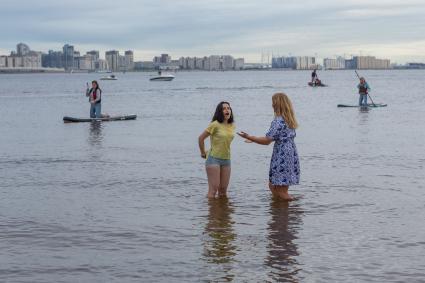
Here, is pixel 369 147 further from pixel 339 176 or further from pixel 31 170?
pixel 31 170

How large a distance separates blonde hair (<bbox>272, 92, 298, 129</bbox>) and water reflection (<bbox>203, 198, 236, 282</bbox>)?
1604 millimetres

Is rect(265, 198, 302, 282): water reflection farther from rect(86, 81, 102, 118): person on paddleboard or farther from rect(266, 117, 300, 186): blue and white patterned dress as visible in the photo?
rect(86, 81, 102, 118): person on paddleboard

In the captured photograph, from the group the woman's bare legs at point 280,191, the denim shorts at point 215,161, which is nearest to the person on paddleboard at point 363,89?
the woman's bare legs at point 280,191

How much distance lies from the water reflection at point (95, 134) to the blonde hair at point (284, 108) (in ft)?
37.8

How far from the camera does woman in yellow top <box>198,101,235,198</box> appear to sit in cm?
1180

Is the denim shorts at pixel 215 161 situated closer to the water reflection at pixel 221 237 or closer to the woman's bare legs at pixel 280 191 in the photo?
the water reflection at pixel 221 237

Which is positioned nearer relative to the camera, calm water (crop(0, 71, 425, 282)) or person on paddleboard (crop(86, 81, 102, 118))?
calm water (crop(0, 71, 425, 282))

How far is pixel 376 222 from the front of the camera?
1055cm

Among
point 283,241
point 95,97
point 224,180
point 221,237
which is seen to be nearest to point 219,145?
point 224,180

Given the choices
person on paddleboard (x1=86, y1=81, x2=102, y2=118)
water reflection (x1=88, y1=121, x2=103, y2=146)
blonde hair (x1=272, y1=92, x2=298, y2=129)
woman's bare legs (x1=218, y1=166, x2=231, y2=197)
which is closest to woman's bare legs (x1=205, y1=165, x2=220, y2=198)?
woman's bare legs (x1=218, y1=166, x2=231, y2=197)

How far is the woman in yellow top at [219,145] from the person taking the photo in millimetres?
11805

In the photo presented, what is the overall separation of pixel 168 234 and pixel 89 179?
5329 millimetres

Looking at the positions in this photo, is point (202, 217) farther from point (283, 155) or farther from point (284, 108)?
point (284, 108)

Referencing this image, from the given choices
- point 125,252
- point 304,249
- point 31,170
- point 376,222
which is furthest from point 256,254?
point 31,170
